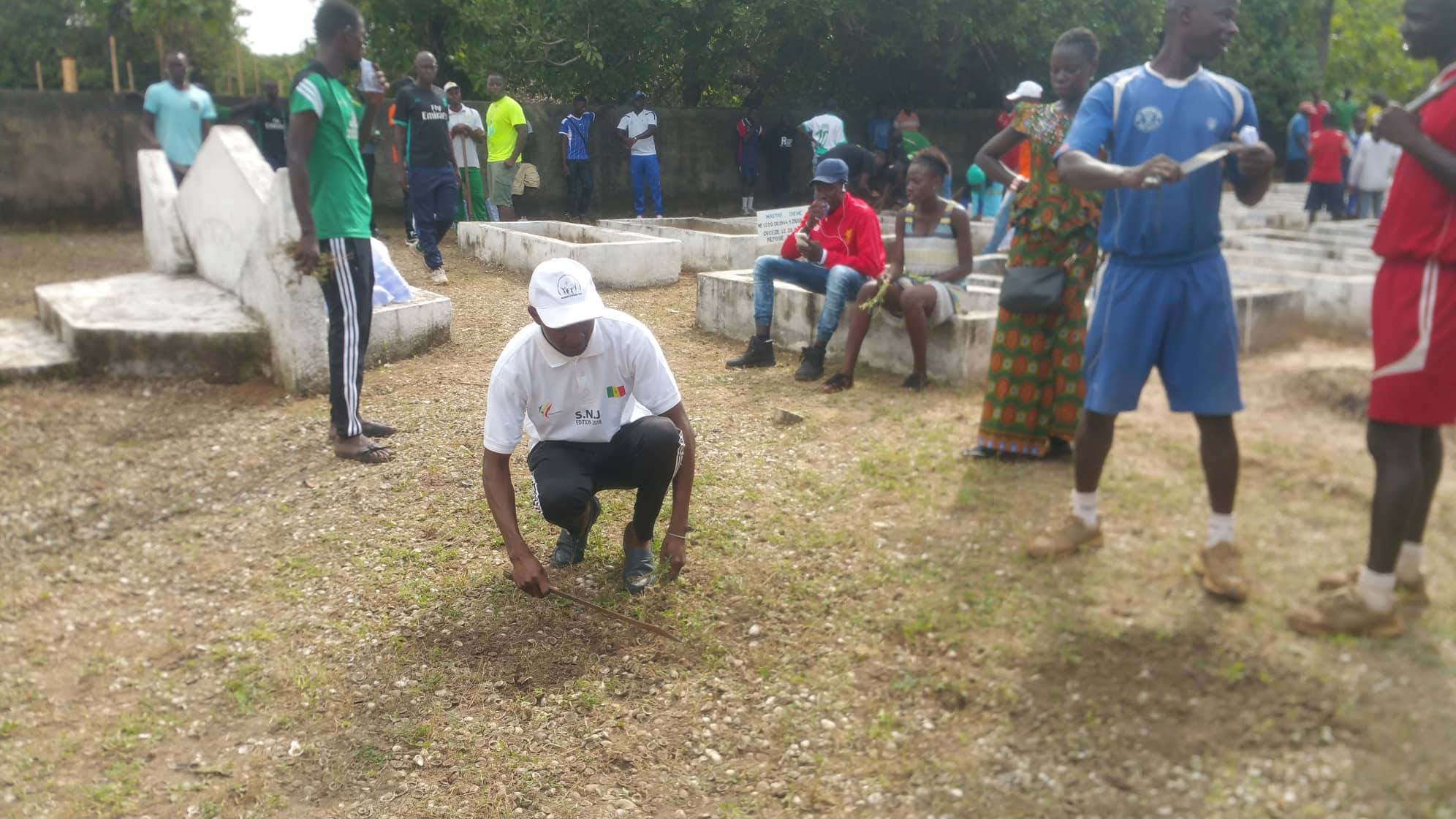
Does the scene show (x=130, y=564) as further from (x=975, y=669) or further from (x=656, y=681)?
(x=975, y=669)

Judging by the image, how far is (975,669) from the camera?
2947mm

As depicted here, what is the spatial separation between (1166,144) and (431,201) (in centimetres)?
819

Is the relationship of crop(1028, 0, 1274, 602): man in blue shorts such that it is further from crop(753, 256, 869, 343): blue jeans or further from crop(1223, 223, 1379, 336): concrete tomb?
crop(753, 256, 869, 343): blue jeans

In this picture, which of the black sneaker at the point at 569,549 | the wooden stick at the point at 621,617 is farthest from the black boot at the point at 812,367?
the wooden stick at the point at 621,617

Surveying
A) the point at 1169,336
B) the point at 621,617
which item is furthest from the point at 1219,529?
the point at 621,617

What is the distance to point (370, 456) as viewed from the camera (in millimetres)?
5375

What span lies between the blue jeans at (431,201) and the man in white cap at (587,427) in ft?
19.9

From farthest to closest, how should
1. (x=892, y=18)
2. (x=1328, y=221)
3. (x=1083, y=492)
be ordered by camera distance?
(x=892, y=18) → (x=1328, y=221) → (x=1083, y=492)

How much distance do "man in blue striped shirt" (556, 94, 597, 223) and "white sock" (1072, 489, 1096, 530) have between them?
11.8 meters

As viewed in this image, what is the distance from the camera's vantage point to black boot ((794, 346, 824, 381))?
21.1ft

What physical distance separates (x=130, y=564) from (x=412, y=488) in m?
1.16

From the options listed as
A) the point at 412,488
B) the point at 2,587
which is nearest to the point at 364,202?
the point at 412,488

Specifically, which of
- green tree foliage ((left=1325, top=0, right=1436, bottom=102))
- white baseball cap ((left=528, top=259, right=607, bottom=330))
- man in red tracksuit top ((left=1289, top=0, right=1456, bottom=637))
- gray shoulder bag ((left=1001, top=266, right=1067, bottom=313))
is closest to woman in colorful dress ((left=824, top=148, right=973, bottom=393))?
gray shoulder bag ((left=1001, top=266, right=1067, bottom=313))

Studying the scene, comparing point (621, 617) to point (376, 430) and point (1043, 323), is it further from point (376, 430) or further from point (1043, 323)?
point (376, 430)
